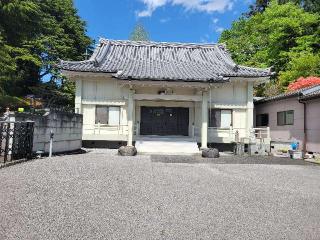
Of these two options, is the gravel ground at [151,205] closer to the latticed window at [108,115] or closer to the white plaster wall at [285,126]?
the white plaster wall at [285,126]

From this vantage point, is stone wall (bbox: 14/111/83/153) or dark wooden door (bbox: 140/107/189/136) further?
dark wooden door (bbox: 140/107/189/136)

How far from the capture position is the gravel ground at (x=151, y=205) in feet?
15.0

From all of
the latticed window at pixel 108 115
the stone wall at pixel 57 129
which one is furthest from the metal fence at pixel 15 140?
the latticed window at pixel 108 115

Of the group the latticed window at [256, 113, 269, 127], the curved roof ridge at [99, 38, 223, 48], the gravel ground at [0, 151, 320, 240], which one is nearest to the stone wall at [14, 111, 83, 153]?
the gravel ground at [0, 151, 320, 240]

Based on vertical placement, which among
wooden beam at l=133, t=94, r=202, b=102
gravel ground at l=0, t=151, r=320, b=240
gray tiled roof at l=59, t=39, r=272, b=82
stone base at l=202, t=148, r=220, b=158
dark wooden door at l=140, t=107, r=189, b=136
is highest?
gray tiled roof at l=59, t=39, r=272, b=82

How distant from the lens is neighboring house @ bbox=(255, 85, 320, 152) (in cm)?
1634

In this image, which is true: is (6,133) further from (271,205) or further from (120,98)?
(120,98)

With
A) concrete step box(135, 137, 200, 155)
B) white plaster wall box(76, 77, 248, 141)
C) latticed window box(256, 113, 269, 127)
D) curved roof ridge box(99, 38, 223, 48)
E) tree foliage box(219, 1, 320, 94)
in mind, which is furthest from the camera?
tree foliage box(219, 1, 320, 94)

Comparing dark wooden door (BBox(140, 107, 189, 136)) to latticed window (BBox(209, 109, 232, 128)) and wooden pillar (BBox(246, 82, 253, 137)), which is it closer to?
latticed window (BBox(209, 109, 232, 128))

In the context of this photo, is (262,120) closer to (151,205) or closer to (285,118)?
(285,118)

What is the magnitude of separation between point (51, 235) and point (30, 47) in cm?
3014

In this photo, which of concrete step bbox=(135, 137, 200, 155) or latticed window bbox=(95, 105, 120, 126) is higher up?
latticed window bbox=(95, 105, 120, 126)

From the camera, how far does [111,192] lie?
22.3ft

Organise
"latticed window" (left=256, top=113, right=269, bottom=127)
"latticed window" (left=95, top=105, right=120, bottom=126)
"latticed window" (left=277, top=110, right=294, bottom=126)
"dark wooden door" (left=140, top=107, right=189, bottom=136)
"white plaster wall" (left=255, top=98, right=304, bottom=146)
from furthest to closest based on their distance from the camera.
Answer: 1. "latticed window" (left=256, top=113, right=269, bottom=127)
2. "dark wooden door" (left=140, top=107, right=189, bottom=136)
3. "latticed window" (left=95, top=105, right=120, bottom=126)
4. "latticed window" (left=277, top=110, right=294, bottom=126)
5. "white plaster wall" (left=255, top=98, right=304, bottom=146)
